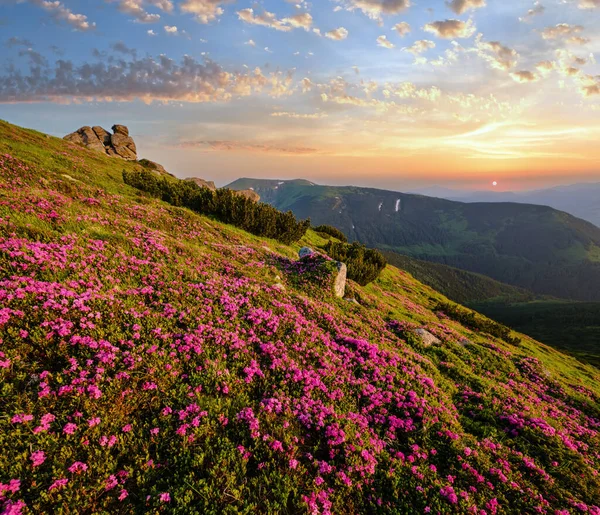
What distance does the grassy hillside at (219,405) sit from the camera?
19.0ft

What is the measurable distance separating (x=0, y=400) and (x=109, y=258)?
6688mm

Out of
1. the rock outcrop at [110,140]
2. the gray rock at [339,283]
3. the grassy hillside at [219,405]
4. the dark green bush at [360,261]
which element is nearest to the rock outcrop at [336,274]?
the gray rock at [339,283]

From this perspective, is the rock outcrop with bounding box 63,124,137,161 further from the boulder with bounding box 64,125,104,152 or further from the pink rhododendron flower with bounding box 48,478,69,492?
the pink rhododendron flower with bounding box 48,478,69,492

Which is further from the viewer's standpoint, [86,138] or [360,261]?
[86,138]

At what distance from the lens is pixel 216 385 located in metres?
8.11

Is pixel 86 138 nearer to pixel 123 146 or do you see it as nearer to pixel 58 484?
pixel 123 146

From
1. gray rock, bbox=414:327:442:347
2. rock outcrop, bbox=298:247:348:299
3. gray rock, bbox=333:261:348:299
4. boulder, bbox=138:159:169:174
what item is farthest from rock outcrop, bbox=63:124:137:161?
gray rock, bbox=414:327:442:347

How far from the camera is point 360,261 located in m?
30.4

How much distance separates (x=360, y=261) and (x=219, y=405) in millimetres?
24731

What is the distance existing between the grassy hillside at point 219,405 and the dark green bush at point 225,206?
13821mm

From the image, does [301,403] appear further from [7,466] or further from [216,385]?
[7,466]

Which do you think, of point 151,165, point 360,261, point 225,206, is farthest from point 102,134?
point 360,261

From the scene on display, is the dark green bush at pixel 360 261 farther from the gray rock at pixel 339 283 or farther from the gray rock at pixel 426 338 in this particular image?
the gray rock at pixel 426 338

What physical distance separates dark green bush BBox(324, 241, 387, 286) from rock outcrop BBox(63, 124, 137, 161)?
71.4 metres
